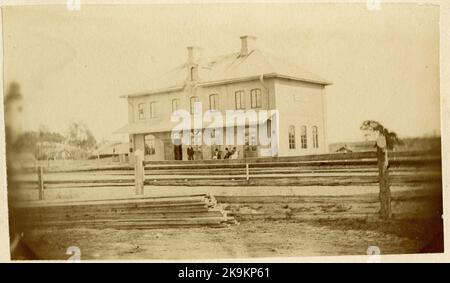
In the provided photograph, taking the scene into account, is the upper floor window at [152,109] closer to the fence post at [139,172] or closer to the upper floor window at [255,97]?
the fence post at [139,172]

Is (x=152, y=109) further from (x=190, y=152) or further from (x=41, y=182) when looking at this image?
(x=41, y=182)

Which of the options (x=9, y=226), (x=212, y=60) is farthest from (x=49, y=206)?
(x=212, y=60)

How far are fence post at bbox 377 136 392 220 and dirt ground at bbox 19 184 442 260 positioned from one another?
0.05m

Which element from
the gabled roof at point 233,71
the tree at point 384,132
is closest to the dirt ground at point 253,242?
the tree at point 384,132

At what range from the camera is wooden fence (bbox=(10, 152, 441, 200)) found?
3.09 meters

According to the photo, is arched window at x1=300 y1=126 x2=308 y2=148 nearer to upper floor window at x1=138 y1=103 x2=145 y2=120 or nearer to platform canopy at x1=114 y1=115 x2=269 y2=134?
platform canopy at x1=114 y1=115 x2=269 y2=134

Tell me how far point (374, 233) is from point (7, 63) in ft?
8.19

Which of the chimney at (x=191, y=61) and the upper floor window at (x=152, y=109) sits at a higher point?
the chimney at (x=191, y=61)

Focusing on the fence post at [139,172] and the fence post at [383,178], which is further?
the fence post at [139,172]

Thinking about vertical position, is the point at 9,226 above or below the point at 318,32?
below

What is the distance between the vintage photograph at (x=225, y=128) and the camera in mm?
3080

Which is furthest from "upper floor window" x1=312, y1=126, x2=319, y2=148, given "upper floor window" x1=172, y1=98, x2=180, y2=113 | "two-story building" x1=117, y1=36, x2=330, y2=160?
"upper floor window" x1=172, y1=98, x2=180, y2=113

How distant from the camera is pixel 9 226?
10.3 feet
